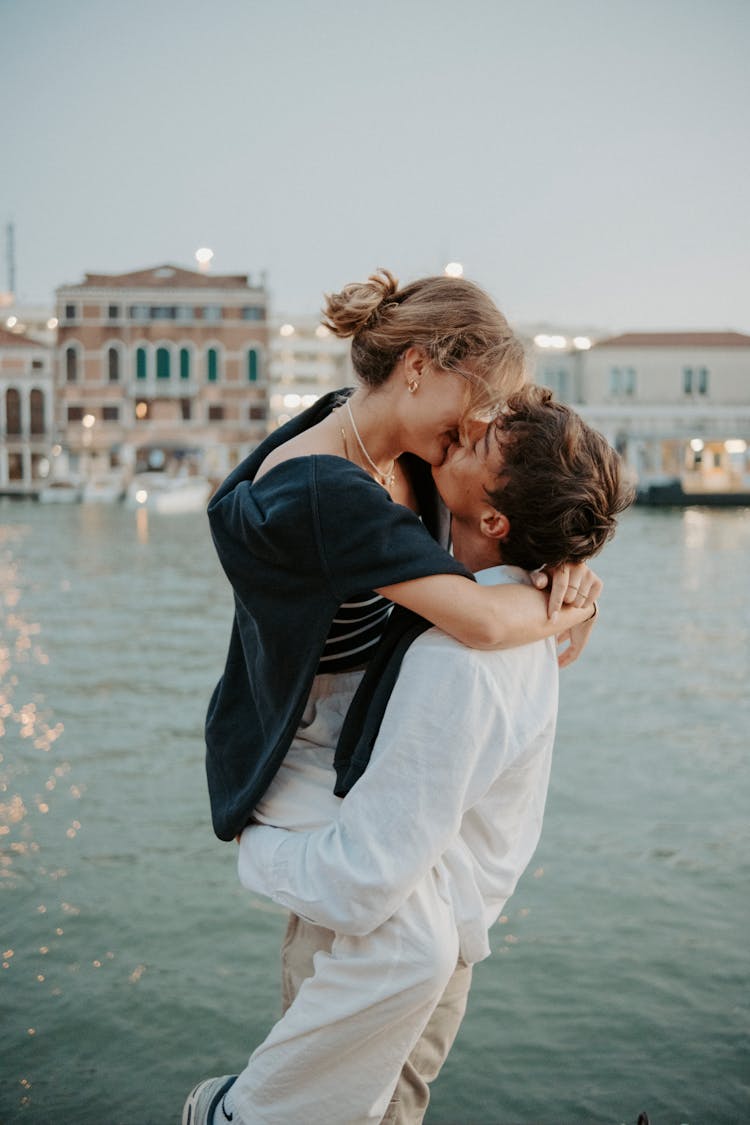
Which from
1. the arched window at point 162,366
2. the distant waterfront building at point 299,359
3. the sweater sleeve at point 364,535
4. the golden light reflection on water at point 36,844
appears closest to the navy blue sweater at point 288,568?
the sweater sleeve at point 364,535

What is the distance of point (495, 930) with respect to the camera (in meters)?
3.76

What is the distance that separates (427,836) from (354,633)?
0.30 meters

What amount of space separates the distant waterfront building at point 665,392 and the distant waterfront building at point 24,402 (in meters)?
21.8

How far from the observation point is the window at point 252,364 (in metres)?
50.4

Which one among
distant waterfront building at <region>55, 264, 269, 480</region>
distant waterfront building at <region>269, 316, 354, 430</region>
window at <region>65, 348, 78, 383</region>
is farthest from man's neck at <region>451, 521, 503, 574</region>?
distant waterfront building at <region>269, 316, 354, 430</region>

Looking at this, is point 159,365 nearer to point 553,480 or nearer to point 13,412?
point 13,412

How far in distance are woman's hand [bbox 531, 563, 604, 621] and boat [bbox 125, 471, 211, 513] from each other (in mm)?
34391

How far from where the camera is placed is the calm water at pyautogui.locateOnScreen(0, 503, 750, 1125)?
9.33ft

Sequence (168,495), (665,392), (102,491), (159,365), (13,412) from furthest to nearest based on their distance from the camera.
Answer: (13,412) < (159,365) < (665,392) < (102,491) < (168,495)

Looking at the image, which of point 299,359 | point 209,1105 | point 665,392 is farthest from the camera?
point 299,359

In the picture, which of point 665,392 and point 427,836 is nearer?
point 427,836

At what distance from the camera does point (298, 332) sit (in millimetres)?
69062

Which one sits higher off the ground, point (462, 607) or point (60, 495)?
point (462, 607)

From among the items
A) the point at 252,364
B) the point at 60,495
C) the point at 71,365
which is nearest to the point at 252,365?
the point at 252,364
